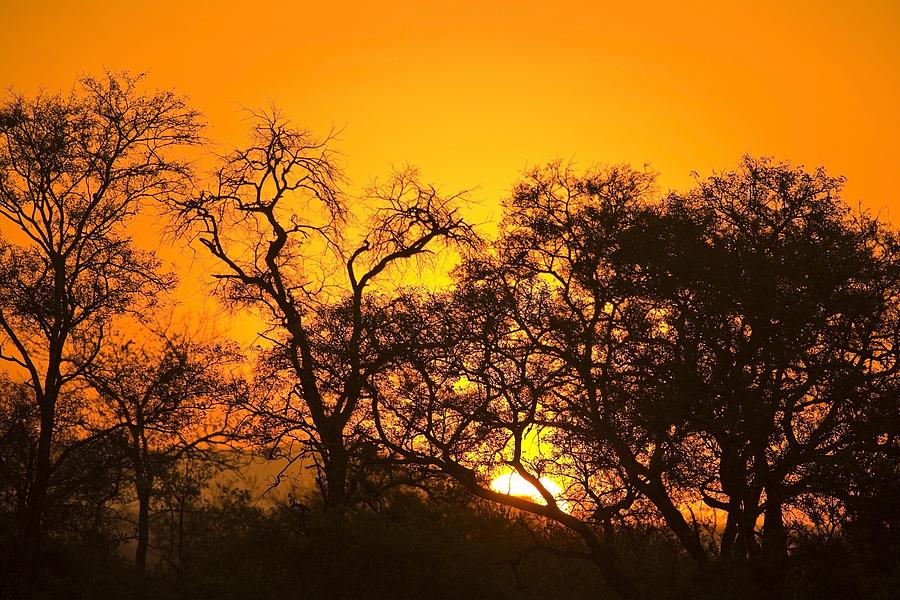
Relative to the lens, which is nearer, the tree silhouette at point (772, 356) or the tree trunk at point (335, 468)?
the tree silhouette at point (772, 356)

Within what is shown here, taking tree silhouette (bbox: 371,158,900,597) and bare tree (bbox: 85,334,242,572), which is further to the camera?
bare tree (bbox: 85,334,242,572)

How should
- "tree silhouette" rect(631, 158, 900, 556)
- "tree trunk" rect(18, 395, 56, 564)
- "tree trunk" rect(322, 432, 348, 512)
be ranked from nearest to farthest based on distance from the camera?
"tree silhouette" rect(631, 158, 900, 556)
"tree trunk" rect(322, 432, 348, 512)
"tree trunk" rect(18, 395, 56, 564)

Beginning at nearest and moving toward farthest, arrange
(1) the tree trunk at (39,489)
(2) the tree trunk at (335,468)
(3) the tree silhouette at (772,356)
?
(3) the tree silhouette at (772,356) → (2) the tree trunk at (335,468) → (1) the tree trunk at (39,489)

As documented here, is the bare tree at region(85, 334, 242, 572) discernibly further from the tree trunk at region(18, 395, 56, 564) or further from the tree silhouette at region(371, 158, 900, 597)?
the tree silhouette at region(371, 158, 900, 597)

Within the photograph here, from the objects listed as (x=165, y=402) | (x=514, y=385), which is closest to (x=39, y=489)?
(x=165, y=402)

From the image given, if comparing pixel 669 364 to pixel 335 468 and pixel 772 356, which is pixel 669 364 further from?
pixel 335 468

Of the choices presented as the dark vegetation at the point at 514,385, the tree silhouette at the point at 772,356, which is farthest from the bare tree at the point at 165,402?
the tree silhouette at the point at 772,356

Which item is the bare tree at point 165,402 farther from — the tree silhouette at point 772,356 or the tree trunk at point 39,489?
the tree silhouette at point 772,356

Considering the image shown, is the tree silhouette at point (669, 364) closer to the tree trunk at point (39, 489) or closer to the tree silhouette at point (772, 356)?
the tree silhouette at point (772, 356)

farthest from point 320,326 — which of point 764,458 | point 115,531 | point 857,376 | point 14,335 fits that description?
point 115,531

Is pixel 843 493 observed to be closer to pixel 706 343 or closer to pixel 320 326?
pixel 706 343

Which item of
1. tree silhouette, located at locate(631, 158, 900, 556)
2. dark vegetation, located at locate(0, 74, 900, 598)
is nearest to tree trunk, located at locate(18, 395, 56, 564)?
dark vegetation, located at locate(0, 74, 900, 598)

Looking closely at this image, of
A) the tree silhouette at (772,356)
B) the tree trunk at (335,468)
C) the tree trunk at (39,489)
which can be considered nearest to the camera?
the tree silhouette at (772,356)

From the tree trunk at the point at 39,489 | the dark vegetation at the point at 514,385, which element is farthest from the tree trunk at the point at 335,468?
the tree trunk at the point at 39,489
